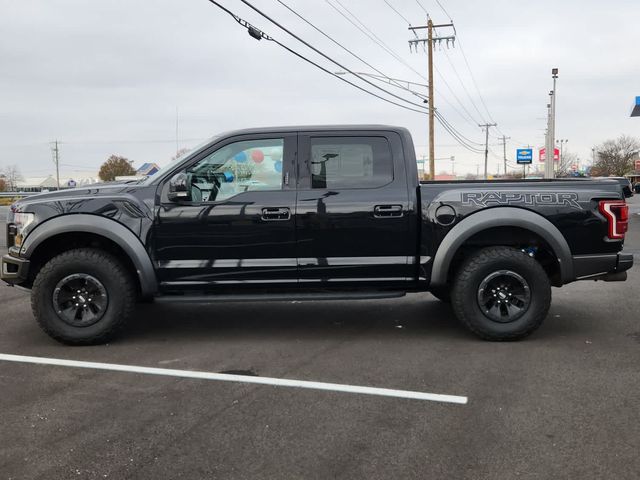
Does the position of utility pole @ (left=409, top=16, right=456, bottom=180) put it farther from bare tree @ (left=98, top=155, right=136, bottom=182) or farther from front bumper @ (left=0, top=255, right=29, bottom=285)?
bare tree @ (left=98, top=155, right=136, bottom=182)

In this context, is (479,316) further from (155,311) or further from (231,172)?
(155,311)

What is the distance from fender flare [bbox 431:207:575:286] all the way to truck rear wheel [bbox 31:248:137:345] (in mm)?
2791

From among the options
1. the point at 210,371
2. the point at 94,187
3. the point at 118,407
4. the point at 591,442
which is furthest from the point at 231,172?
the point at 591,442

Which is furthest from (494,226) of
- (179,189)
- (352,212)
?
(179,189)

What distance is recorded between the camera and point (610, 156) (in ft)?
309

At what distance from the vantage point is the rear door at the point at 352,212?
509cm

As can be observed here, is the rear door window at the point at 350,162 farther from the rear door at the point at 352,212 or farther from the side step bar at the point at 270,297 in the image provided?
the side step bar at the point at 270,297

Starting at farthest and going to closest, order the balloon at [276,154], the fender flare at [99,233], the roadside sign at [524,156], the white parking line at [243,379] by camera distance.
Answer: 1. the roadside sign at [524,156]
2. the balloon at [276,154]
3. the fender flare at [99,233]
4. the white parking line at [243,379]

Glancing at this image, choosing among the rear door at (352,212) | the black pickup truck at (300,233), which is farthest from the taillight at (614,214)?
the rear door at (352,212)

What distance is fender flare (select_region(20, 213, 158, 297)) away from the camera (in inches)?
197

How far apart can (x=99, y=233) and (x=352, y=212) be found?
220 cm

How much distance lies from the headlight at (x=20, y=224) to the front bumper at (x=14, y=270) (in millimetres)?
159

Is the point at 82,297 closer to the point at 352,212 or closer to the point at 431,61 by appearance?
the point at 352,212

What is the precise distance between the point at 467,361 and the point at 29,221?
3.94m
